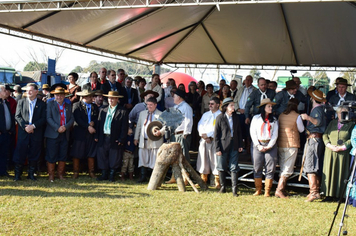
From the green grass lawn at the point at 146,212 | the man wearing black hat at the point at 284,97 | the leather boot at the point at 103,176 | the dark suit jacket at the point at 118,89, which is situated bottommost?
the green grass lawn at the point at 146,212

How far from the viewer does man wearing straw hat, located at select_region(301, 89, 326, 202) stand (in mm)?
6480

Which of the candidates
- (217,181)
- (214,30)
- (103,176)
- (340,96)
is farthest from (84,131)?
(340,96)

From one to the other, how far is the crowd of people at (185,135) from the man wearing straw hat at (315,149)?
0.02m

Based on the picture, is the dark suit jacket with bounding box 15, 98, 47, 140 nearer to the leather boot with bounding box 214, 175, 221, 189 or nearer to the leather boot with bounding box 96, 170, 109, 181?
the leather boot with bounding box 96, 170, 109, 181

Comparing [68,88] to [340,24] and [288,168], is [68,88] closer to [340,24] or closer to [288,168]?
[288,168]

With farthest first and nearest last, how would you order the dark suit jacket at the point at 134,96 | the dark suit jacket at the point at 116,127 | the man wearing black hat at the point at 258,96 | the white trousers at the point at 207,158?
the dark suit jacket at the point at 134,96 → the man wearing black hat at the point at 258,96 → the dark suit jacket at the point at 116,127 → the white trousers at the point at 207,158

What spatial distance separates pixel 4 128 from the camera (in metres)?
7.13

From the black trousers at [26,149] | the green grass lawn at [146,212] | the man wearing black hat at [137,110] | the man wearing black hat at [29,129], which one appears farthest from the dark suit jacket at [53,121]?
the man wearing black hat at [137,110]

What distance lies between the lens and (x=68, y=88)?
8.74 metres

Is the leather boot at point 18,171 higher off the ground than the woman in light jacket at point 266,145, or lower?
lower

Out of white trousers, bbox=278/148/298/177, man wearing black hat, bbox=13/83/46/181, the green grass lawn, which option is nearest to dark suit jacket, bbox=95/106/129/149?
the green grass lawn

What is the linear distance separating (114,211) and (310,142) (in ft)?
12.1

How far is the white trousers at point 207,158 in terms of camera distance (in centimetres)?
725

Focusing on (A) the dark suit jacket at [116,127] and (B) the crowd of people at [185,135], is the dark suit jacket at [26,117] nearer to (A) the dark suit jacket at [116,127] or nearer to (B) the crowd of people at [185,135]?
(B) the crowd of people at [185,135]
